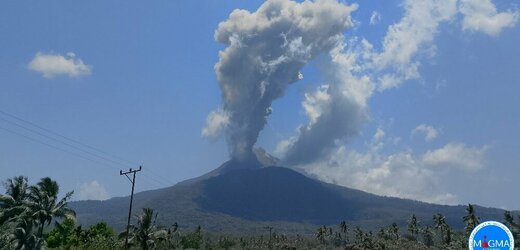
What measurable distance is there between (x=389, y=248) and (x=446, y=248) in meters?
38.1

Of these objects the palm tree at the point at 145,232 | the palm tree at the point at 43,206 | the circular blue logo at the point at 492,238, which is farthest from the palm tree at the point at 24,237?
the circular blue logo at the point at 492,238

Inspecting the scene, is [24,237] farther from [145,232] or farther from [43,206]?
[145,232]

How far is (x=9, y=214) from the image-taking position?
54844 mm

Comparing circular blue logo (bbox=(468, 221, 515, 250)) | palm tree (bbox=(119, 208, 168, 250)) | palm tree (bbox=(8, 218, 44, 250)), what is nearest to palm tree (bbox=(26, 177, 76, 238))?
palm tree (bbox=(8, 218, 44, 250))

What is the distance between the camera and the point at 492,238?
317 inches

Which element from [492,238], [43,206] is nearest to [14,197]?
[43,206]

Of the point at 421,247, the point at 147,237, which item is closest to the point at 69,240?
the point at 147,237

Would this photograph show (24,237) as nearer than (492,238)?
No

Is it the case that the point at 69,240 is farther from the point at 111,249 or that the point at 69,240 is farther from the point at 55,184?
the point at 55,184

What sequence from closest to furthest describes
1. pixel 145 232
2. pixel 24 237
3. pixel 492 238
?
1. pixel 492 238
2. pixel 24 237
3. pixel 145 232

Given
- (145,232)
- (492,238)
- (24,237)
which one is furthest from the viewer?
(145,232)

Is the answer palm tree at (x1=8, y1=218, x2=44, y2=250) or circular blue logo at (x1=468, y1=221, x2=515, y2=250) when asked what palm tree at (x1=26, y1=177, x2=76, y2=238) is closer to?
palm tree at (x1=8, y1=218, x2=44, y2=250)

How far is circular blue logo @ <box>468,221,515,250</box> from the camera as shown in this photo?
7891mm

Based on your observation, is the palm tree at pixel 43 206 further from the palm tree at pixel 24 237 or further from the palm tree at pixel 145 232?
the palm tree at pixel 145 232
